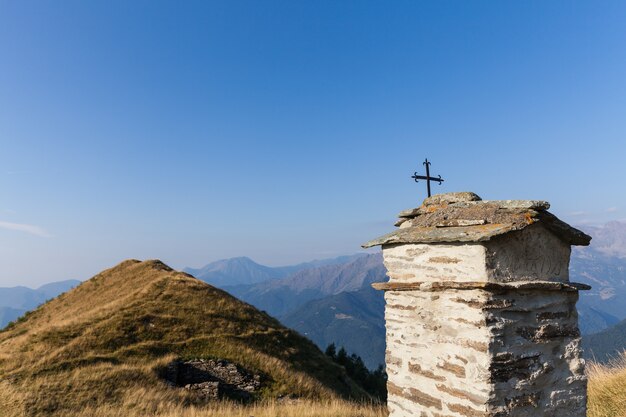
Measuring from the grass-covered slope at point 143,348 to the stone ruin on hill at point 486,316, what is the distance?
10833 mm

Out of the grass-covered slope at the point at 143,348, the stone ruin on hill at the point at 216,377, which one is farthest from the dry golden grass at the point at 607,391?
the stone ruin on hill at the point at 216,377

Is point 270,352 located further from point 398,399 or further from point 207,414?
point 398,399

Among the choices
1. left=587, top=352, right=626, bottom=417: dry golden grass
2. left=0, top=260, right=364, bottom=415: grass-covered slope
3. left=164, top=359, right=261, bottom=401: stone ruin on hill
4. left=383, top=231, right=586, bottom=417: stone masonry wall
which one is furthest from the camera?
left=164, top=359, right=261, bottom=401: stone ruin on hill

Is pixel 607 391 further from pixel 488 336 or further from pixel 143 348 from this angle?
pixel 143 348

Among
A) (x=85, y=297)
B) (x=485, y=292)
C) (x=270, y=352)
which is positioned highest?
(x=485, y=292)

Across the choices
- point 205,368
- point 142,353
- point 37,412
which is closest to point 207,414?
point 37,412

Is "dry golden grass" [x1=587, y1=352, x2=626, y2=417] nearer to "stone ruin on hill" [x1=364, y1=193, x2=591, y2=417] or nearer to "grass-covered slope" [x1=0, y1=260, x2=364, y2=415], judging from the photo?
"stone ruin on hill" [x1=364, y1=193, x2=591, y2=417]

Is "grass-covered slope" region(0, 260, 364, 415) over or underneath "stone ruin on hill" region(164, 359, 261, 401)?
over

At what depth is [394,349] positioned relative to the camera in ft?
19.2

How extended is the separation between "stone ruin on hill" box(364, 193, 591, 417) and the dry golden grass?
186 inches

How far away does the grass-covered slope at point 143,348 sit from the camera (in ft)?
45.7

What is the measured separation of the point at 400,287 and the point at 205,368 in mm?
14910

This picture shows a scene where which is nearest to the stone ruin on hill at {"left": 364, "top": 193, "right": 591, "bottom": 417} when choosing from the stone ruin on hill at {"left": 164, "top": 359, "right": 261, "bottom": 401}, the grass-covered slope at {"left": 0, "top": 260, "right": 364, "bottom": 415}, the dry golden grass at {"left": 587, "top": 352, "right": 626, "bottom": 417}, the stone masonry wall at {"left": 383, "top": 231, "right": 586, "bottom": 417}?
the stone masonry wall at {"left": 383, "top": 231, "right": 586, "bottom": 417}

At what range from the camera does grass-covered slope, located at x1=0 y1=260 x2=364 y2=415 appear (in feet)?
45.7
